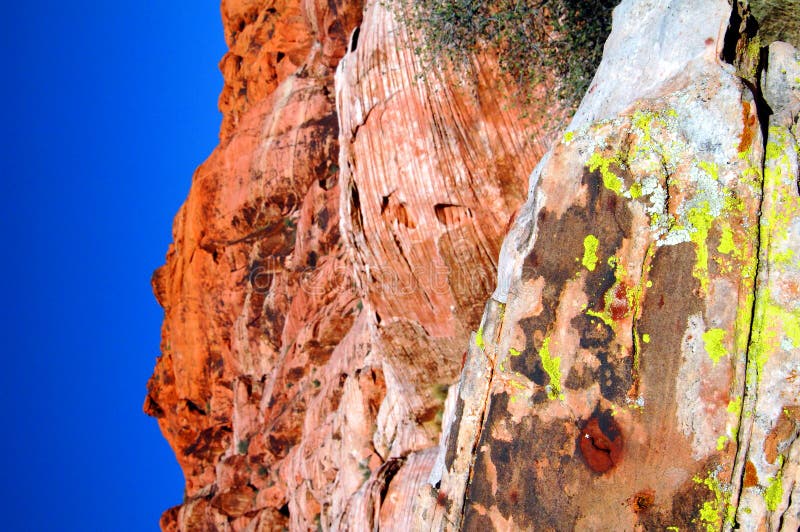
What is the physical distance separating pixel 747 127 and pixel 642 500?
227 cm

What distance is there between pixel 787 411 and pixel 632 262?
Result: 116cm

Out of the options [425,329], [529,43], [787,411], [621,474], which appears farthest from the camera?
[425,329]

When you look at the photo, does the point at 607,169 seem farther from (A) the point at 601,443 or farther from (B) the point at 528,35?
(B) the point at 528,35

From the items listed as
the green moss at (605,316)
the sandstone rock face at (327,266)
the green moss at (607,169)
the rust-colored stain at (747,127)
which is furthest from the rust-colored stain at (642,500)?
the sandstone rock face at (327,266)

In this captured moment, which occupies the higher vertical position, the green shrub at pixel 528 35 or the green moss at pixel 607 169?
the green shrub at pixel 528 35

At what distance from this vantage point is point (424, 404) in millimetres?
9164

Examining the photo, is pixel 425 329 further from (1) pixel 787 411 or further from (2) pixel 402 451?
(1) pixel 787 411

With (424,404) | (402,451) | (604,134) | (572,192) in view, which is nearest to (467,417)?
(572,192)

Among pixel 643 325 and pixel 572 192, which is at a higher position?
pixel 572 192

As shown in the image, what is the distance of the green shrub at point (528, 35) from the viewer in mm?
6820

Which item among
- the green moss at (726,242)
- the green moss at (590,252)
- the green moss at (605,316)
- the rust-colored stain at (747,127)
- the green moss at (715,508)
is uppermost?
the rust-colored stain at (747,127)

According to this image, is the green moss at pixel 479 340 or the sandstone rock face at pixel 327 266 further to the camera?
the sandstone rock face at pixel 327 266

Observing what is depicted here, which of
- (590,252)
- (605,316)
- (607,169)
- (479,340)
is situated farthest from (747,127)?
(479,340)

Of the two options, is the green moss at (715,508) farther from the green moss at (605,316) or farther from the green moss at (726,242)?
the green moss at (726,242)
